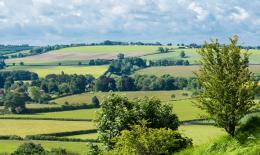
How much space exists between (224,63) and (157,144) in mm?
8293

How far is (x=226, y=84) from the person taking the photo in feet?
103

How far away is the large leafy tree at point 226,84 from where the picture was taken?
102 ft

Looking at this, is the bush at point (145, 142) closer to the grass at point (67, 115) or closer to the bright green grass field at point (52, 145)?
the bright green grass field at point (52, 145)

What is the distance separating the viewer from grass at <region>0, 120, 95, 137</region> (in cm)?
13012

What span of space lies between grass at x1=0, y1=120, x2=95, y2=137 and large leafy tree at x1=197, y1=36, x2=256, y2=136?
99499 millimetres

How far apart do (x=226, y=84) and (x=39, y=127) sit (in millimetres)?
106470

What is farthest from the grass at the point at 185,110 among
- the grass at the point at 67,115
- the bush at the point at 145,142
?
the bush at the point at 145,142

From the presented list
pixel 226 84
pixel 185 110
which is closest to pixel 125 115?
pixel 226 84

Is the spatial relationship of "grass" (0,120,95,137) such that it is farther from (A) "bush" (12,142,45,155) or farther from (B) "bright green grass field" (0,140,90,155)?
(A) "bush" (12,142,45,155)

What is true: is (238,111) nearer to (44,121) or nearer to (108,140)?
(108,140)

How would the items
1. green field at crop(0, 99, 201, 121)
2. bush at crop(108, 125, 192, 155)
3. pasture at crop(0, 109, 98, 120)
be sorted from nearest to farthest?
1. bush at crop(108, 125, 192, 155)
2. green field at crop(0, 99, 201, 121)
3. pasture at crop(0, 109, 98, 120)

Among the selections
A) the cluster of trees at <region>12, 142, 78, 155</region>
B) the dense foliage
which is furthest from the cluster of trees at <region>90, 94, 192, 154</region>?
the cluster of trees at <region>12, 142, 78, 155</region>

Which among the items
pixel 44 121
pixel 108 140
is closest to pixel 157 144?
pixel 108 140

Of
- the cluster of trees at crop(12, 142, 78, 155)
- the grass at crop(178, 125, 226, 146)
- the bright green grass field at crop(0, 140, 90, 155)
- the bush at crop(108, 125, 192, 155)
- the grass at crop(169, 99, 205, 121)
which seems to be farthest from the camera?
the grass at crop(169, 99, 205, 121)
